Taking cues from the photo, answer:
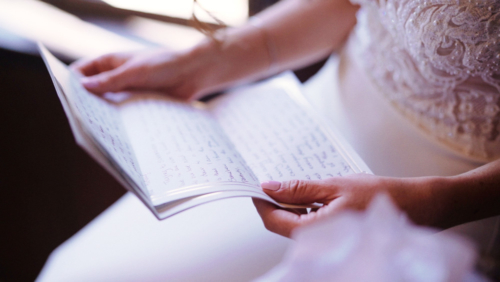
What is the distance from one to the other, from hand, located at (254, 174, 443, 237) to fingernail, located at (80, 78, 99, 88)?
15.4 inches

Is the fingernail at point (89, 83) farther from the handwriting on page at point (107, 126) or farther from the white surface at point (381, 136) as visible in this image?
the white surface at point (381, 136)

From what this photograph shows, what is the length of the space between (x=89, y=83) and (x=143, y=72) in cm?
10

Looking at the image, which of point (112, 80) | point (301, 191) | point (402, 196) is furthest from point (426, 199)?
point (112, 80)

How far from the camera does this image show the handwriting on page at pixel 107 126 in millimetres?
348

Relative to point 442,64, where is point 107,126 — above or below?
above

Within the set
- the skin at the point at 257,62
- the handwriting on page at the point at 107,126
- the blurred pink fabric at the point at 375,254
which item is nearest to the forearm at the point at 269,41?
the skin at the point at 257,62

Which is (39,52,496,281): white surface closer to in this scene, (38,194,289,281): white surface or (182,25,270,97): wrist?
(38,194,289,281): white surface

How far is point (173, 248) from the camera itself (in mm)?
462

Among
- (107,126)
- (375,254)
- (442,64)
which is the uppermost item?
(107,126)

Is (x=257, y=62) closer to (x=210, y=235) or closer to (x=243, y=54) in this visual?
(x=243, y=54)

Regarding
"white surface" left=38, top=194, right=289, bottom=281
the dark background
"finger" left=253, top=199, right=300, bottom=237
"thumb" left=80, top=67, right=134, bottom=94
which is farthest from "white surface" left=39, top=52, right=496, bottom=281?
the dark background

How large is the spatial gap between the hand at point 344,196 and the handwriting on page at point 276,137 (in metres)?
0.06

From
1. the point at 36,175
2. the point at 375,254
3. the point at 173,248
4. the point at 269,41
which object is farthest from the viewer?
the point at 36,175

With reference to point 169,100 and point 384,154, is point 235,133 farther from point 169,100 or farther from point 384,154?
point 384,154
